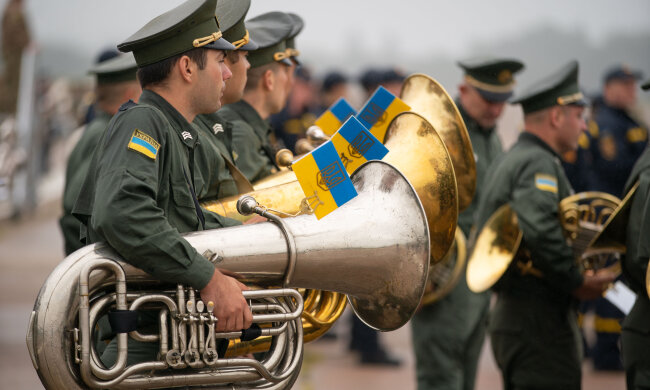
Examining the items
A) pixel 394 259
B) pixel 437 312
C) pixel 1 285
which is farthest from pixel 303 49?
pixel 394 259

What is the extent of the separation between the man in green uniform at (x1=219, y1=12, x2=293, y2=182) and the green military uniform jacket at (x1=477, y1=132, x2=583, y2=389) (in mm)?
1316

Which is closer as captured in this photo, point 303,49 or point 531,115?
point 531,115

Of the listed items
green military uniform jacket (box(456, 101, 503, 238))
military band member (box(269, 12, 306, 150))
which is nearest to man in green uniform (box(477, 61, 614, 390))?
green military uniform jacket (box(456, 101, 503, 238))

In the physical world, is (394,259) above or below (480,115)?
above

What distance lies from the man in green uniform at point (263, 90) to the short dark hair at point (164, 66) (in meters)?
1.14

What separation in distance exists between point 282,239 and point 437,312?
2.69 meters

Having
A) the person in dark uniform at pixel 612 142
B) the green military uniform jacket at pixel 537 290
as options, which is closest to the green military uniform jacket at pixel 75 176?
the green military uniform jacket at pixel 537 290

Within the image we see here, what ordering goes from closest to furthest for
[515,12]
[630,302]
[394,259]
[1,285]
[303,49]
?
1. [394,259]
2. [630,302]
3. [1,285]
4. [515,12]
5. [303,49]

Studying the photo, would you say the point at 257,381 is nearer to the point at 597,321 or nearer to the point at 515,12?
the point at 597,321

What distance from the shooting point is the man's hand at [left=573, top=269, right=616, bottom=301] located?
4.64 meters

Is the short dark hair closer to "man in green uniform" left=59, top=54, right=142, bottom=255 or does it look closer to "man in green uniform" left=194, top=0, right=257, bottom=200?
"man in green uniform" left=194, top=0, right=257, bottom=200

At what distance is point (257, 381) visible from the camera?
311cm

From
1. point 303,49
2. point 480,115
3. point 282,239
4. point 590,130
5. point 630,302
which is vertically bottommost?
point 303,49

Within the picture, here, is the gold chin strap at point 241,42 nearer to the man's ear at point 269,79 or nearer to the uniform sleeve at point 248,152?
the uniform sleeve at point 248,152
